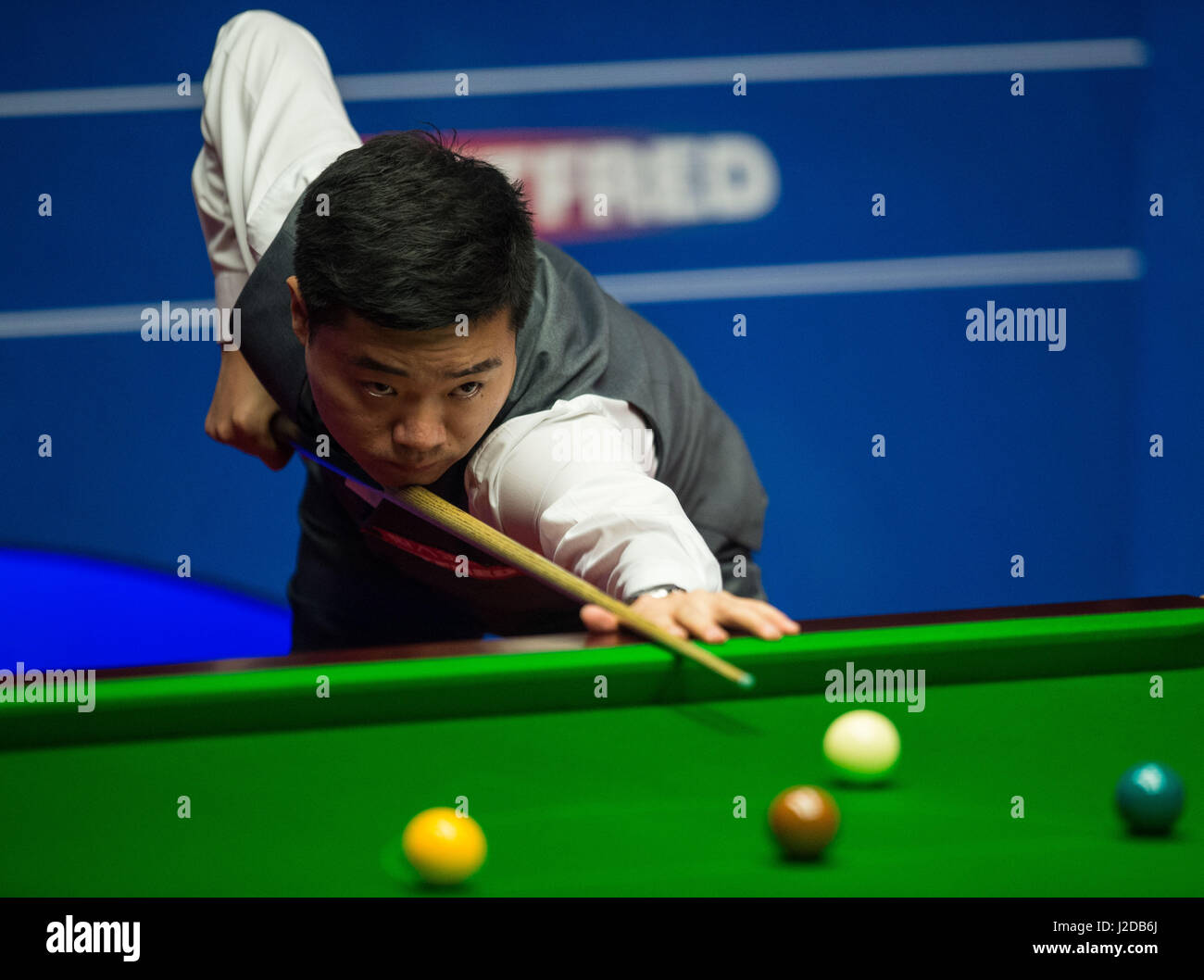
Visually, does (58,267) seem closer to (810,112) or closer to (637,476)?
(810,112)

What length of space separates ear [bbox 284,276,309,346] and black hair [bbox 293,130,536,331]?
0.12ft

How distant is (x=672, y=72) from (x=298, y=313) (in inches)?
107

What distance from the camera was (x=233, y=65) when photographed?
2.68 m

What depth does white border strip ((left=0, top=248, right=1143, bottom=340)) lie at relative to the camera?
4.51 m

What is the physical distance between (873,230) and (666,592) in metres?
3.03

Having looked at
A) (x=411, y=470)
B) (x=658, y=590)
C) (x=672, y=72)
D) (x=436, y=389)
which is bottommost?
(x=658, y=590)

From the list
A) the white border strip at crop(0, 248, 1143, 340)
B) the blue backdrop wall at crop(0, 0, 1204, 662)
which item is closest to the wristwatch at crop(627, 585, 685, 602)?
the blue backdrop wall at crop(0, 0, 1204, 662)

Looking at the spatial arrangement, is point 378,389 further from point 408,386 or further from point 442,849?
point 442,849

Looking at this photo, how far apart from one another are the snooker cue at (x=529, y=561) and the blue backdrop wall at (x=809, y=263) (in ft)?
7.01

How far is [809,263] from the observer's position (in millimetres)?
4566

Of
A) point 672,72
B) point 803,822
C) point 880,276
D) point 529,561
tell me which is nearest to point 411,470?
point 529,561

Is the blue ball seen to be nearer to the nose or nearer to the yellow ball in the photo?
the yellow ball

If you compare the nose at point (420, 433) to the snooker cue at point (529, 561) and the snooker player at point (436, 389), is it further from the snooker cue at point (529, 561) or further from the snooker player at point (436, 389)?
the snooker cue at point (529, 561)
